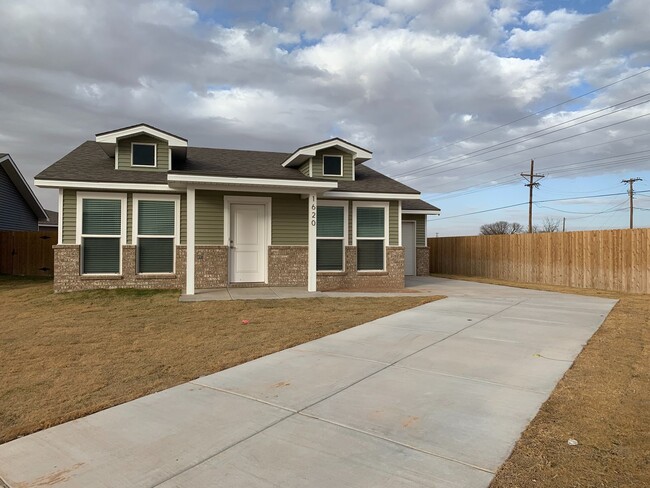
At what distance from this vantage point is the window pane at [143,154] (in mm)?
12984

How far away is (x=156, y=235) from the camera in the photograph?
40.1ft

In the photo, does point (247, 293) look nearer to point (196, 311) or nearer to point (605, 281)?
point (196, 311)

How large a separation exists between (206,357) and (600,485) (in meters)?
4.35

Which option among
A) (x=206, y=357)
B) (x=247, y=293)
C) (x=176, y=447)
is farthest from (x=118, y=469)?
(x=247, y=293)

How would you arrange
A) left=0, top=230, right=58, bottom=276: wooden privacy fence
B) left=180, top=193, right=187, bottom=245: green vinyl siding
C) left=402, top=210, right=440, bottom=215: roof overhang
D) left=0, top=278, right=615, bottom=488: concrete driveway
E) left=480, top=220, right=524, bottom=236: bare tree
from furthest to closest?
left=480, top=220, right=524, bottom=236: bare tree < left=402, top=210, right=440, bottom=215: roof overhang < left=0, top=230, right=58, bottom=276: wooden privacy fence < left=180, top=193, right=187, bottom=245: green vinyl siding < left=0, top=278, right=615, bottom=488: concrete driveway

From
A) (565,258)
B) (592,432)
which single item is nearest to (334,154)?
(565,258)

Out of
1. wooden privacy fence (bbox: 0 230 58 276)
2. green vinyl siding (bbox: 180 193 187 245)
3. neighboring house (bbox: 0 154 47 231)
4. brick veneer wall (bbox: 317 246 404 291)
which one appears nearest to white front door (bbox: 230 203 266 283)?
green vinyl siding (bbox: 180 193 187 245)

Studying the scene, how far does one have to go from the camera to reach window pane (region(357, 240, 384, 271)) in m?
13.4

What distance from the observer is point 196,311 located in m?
8.92

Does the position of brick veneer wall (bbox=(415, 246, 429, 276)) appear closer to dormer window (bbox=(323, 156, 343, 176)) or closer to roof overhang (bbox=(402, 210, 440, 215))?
roof overhang (bbox=(402, 210, 440, 215))

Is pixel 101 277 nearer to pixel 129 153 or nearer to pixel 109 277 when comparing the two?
pixel 109 277

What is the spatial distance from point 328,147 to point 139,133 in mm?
5417

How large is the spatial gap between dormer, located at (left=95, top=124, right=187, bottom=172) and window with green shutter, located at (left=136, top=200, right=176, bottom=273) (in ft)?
4.52

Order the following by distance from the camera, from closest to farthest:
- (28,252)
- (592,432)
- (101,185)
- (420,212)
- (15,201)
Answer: (592,432) → (101,185) → (28,252) → (420,212) → (15,201)
